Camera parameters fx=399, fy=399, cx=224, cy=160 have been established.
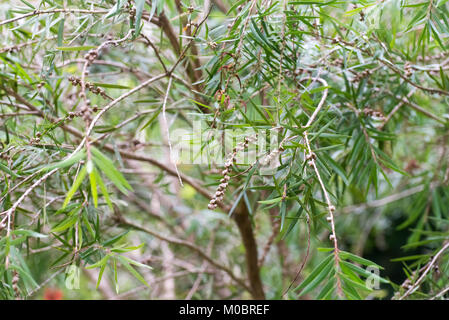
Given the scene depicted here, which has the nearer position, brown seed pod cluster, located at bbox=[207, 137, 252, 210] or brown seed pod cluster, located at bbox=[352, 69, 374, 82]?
brown seed pod cluster, located at bbox=[207, 137, 252, 210]

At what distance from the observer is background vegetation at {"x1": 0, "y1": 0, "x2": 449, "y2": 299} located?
44 cm

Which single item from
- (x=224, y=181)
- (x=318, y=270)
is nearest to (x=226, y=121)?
(x=224, y=181)

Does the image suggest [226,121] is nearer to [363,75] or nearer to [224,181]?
[224,181]

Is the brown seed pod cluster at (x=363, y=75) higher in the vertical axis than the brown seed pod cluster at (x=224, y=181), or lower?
higher

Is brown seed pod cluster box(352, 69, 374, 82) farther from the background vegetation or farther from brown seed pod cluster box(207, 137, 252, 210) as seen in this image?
brown seed pod cluster box(207, 137, 252, 210)

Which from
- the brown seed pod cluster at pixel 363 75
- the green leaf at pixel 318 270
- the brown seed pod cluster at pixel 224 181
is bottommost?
the green leaf at pixel 318 270

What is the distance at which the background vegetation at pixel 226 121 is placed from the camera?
44 centimetres

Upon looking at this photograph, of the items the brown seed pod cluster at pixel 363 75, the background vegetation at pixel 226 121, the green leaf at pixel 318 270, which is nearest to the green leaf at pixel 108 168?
the background vegetation at pixel 226 121

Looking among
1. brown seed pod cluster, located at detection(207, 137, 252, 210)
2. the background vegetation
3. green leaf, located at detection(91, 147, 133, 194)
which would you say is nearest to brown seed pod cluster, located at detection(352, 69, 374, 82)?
the background vegetation

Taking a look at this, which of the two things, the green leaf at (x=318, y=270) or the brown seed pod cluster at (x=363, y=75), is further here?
the brown seed pod cluster at (x=363, y=75)

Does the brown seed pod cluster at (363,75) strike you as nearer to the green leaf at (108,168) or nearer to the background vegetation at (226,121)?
the background vegetation at (226,121)

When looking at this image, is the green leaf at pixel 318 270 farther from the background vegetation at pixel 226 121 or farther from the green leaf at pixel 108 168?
the green leaf at pixel 108 168

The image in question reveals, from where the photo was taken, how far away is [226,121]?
0.51 metres
